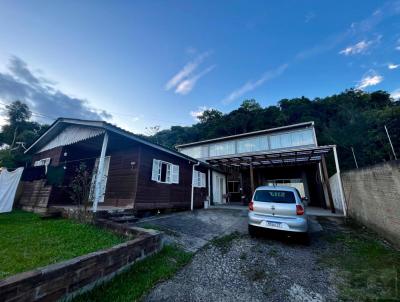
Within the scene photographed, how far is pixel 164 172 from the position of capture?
9.52m

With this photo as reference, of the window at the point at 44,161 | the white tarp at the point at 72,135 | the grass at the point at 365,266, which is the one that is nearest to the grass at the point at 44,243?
the white tarp at the point at 72,135

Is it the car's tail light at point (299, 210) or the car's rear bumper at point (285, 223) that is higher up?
the car's tail light at point (299, 210)

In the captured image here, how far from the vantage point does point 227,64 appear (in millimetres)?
12289

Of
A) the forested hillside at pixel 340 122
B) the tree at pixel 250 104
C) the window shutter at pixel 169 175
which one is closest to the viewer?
the window shutter at pixel 169 175

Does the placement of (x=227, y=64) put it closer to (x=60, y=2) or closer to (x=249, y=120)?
(x=60, y=2)

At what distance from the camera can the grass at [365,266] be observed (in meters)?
2.64

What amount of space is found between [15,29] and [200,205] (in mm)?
13601

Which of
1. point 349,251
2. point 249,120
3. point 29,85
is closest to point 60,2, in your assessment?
point 349,251

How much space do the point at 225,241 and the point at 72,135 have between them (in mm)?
8637

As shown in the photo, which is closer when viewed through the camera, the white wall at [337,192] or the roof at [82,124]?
the roof at [82,124]

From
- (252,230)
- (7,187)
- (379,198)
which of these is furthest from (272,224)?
(7,187)

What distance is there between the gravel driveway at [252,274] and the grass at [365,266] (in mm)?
252

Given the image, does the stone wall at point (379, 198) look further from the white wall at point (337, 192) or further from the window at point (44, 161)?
the window at point (44, 161)

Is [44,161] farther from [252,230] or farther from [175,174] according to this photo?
[252,230]
